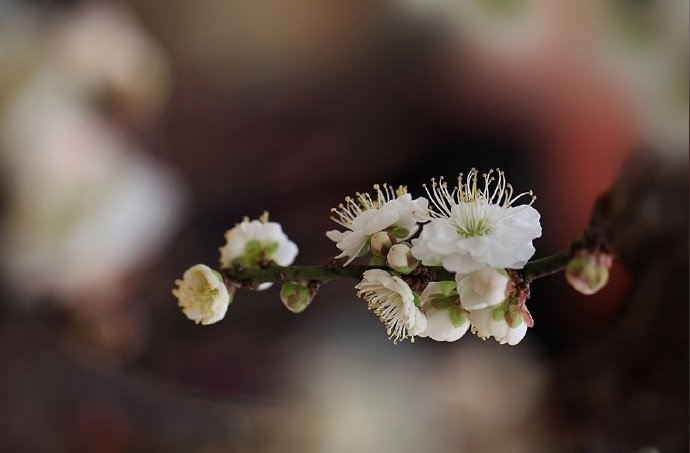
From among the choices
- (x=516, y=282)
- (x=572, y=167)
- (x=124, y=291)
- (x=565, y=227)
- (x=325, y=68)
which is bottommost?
(x=516, y=282)

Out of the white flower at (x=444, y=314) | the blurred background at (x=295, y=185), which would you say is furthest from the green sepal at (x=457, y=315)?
the blurred background at (x=295, y=185)

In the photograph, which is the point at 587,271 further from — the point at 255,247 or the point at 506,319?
the point at 255,247

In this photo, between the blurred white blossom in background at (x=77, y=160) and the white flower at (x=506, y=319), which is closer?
the white flower at (x=506, y=319)

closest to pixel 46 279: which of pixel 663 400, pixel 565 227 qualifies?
pixel 565 227

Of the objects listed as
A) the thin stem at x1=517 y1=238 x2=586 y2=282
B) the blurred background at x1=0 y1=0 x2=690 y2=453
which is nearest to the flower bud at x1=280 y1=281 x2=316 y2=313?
the thin stem at x1=517 y1=238 x2=586 y2=282

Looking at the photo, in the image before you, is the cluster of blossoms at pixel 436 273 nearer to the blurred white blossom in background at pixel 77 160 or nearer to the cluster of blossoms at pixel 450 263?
the cluster of blossoms at pixel 450 263

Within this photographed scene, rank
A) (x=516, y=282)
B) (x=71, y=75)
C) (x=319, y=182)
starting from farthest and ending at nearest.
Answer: (x=319, y=182)
(x=71, y=75)
(x=516, y=282)

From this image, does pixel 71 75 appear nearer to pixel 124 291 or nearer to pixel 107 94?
pixel 107 94

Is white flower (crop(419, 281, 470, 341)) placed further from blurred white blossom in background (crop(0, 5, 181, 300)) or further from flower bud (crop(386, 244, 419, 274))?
blurred white blossom in background (crop(0, 5, 181, 300))
